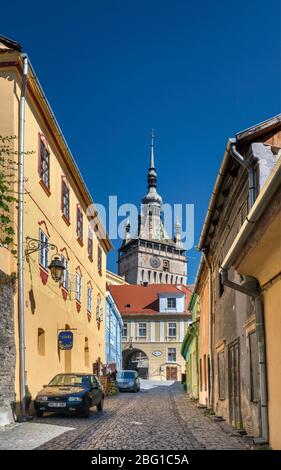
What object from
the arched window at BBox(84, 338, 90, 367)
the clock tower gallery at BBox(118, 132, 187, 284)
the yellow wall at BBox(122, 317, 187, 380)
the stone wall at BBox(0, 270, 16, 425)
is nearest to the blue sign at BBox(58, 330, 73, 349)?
the stone wall at BBox(0, 270, 16, 425)

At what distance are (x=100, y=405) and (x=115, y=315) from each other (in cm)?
2894

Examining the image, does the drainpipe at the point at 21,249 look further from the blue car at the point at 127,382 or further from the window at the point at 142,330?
the window at the point at 142,330

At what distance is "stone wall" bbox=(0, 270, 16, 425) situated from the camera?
554 inches

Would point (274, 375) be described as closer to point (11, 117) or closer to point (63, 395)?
point (63, 395)

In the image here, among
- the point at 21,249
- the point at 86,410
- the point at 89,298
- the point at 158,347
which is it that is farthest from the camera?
the point at 158,347

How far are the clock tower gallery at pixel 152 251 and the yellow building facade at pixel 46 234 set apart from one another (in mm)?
99309

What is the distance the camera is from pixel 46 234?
19781 millimetres

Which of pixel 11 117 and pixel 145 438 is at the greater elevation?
pixel 11 117

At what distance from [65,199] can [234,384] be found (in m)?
12.0

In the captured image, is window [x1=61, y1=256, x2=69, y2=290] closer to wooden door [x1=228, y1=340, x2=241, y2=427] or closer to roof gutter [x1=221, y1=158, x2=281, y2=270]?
wooden door [x1=228, y1=340, x2=241, y2=427]

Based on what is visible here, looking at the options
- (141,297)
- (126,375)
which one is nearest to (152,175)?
(141,297)

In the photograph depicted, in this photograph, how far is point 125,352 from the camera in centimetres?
7219

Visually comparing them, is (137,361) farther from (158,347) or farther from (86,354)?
(86,354)

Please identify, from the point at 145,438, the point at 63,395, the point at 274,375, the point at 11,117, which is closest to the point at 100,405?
the point at 63,395
